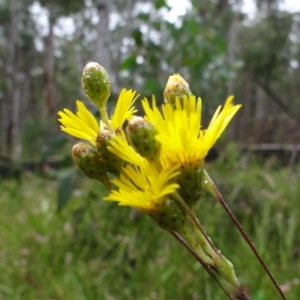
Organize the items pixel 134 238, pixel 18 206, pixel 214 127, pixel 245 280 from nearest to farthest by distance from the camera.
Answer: pixel 214 127, pixel 245 280, pixel 134 238, pixel 18 206

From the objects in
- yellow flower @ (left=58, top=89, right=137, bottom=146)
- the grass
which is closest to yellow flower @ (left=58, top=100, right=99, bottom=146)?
yellow flower @ (left=58, top=89, right=137, bottom=146)

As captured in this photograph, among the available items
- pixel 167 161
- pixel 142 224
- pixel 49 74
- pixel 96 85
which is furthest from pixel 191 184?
pixel 49 74

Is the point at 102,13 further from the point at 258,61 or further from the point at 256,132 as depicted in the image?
the point at 258,61

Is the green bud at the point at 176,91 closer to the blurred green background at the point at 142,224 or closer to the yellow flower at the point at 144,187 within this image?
the yellow flower at the point at 144,187

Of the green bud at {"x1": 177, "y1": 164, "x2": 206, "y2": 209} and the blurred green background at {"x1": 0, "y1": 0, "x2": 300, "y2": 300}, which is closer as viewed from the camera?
the green bud at {"x1": 177, "y1": 164, "x2": 206, "y2": 209}

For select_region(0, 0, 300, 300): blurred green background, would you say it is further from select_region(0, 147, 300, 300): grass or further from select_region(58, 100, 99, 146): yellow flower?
select_region(58, 100, 99, 146): yellow flower

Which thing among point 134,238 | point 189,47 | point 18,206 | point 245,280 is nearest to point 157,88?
point 189,47

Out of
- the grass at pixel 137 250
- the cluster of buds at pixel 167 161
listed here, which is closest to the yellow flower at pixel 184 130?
the cluster of buds at pixel 167 161

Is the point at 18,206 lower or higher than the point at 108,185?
lower
